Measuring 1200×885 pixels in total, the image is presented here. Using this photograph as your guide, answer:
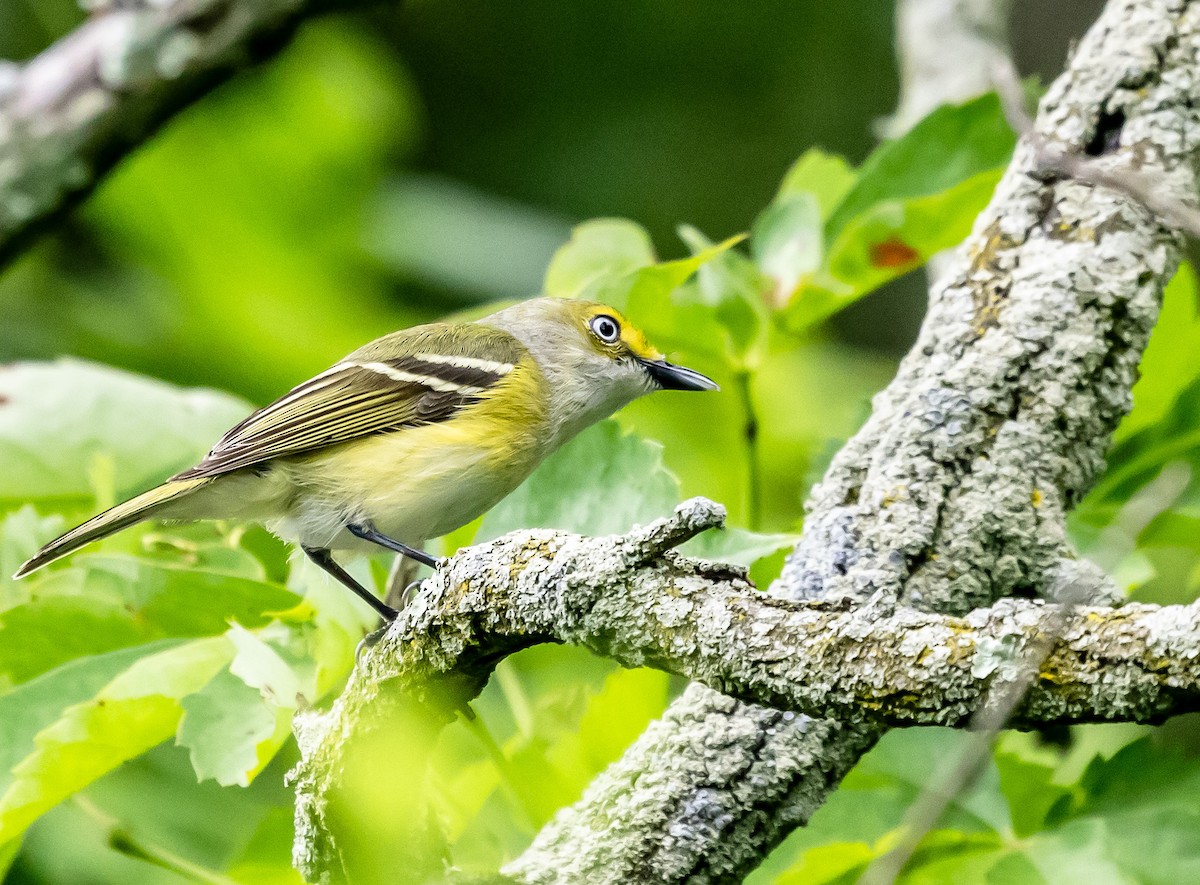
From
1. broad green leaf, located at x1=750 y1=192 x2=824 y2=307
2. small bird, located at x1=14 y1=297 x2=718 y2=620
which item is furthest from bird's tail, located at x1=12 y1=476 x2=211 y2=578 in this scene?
broad green leaf, located at x1=750 y1=192 x2=824 y2=307

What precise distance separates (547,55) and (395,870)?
6949 mm

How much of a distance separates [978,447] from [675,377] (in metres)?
1.27

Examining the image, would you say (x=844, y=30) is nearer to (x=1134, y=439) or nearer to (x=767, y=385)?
(x=767, y=385)

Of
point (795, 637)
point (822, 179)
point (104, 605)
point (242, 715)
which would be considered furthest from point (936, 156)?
point (104, 605)

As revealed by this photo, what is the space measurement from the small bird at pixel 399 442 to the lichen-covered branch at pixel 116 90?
5.42 feet

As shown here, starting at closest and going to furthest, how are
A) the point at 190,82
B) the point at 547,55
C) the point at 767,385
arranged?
the point at 190,82 < the point at 767,385 < the point at 547,55

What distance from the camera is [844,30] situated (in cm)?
857

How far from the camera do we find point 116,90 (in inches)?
189

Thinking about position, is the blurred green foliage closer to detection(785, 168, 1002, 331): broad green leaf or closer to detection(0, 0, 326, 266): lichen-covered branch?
detection(785, 168, 1002, 331): broad green leaf

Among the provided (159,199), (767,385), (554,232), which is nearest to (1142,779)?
(767,385)

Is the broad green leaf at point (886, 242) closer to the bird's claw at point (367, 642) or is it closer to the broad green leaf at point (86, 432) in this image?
the bird's claw at point (367, 642)

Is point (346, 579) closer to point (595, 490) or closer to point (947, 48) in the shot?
point (595, 490)

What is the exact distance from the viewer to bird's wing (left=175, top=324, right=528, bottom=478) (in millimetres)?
3287

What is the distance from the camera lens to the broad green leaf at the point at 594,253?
3.33m
